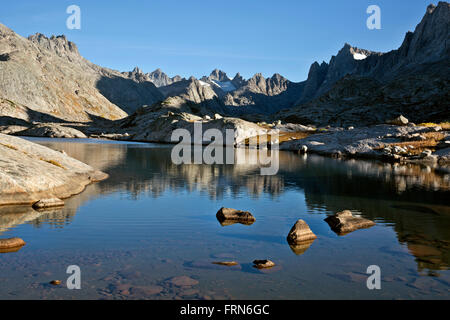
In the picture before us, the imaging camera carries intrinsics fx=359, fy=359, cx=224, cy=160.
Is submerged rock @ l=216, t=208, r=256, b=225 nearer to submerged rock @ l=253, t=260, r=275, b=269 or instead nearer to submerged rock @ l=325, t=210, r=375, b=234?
submerged rock @ l=325, t=210, r=375, b=234

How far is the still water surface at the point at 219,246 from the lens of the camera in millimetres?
12391

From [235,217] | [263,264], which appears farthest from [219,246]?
[235,217]

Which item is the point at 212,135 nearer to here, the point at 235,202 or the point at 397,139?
the point at 397,139

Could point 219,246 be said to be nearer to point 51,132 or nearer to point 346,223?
point 346,223

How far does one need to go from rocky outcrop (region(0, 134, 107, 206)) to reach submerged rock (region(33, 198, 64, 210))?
3.33ft

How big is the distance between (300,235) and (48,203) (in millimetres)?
15962

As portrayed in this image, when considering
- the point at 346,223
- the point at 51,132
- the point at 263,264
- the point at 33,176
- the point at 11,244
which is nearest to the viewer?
the point at 263,264

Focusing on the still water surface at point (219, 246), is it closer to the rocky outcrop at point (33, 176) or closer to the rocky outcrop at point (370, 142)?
the rocky outcrop at point (33, 176)

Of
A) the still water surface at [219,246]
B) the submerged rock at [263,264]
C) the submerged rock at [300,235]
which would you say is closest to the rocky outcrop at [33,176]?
the still water surface at [219,246]

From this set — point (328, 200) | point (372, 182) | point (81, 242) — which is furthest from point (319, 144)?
point (81, 242)

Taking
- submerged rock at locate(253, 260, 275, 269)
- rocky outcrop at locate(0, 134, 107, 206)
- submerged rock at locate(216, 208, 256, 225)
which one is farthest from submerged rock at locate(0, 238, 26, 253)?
submerged rock at locate(216, 208, 256, 225)

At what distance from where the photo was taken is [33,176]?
2472cm

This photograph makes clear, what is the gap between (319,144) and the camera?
89.5 meters

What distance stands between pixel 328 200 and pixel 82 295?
21.8 m
